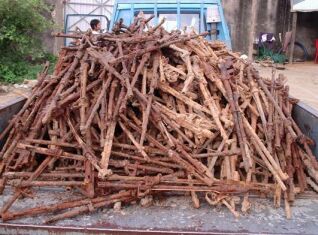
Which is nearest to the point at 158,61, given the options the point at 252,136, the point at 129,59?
the point at 129,59

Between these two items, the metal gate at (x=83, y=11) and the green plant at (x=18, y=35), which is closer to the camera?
the green plant at (x=18, y=35)

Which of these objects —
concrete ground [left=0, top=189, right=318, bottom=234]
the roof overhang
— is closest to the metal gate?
the roof overhang

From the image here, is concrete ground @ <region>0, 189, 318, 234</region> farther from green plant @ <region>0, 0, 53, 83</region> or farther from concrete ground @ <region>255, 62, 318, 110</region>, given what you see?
green plant @ <region>0, 0, 53, 83</region>

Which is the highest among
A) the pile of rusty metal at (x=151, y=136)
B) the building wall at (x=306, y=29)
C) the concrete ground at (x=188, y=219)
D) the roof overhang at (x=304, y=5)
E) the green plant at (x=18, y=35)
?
the roof overhang at (x=304, y=5)

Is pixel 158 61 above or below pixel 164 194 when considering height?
above

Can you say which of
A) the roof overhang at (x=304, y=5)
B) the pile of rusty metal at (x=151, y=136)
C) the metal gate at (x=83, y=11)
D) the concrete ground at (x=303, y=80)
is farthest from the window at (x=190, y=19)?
the roof overhang at (x=304, y=5)

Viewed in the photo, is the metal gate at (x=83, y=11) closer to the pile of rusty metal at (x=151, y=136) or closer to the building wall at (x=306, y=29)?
the building wall at (x=306, y=29)

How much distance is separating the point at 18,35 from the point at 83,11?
4.98 meters

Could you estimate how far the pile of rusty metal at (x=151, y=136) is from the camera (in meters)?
2.32

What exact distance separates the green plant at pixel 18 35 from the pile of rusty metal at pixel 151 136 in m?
7.32

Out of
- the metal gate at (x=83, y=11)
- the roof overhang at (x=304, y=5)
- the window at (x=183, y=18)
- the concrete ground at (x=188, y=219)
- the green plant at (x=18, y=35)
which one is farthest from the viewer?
the roof overhang at (x=304, y=5)

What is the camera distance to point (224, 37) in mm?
5879

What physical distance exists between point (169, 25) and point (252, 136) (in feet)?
11.5

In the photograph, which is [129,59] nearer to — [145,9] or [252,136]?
[252,136]
